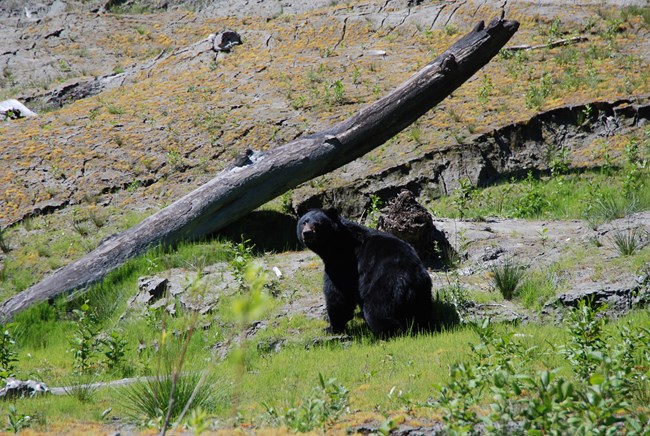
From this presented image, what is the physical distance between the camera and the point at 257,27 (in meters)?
22.4

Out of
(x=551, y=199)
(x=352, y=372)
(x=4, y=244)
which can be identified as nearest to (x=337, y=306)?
(x=352, y=372)

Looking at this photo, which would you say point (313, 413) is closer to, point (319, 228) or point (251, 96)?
point (319, 228)

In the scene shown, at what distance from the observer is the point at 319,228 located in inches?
337

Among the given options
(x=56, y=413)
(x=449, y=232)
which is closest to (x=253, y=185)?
(x=449, y=232)

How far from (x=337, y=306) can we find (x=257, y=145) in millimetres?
6990

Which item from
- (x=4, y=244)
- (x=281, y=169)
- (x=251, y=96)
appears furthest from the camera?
(x=251, y=96)

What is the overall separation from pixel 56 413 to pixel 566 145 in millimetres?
11099

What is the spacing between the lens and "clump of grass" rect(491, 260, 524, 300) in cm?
885

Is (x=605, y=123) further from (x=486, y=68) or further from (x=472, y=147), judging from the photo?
(x=486, y=68)

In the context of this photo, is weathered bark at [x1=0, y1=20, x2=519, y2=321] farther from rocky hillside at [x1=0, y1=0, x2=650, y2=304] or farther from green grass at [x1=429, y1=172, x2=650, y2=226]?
green grass at [x1=429, y1=172, x2=650, y2=226]

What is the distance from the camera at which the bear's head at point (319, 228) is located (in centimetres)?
851

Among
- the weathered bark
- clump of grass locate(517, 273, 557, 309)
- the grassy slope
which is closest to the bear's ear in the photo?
the grassy slope

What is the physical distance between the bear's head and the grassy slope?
1120mm

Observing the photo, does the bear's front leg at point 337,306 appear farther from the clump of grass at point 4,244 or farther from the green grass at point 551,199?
the clump of grass at point 4,244
